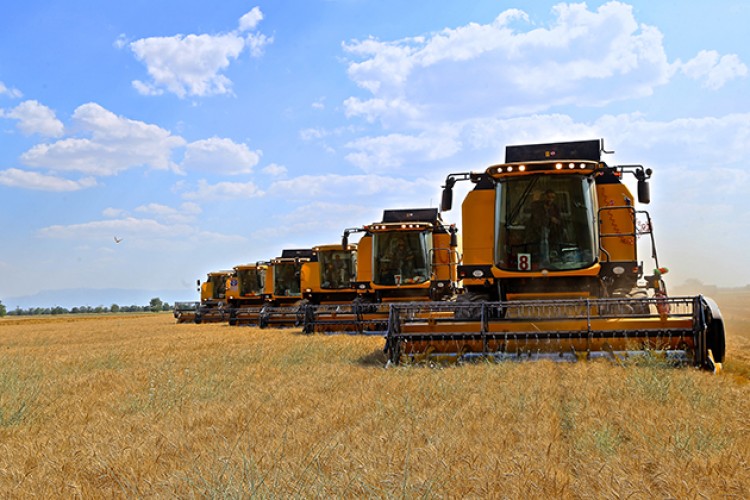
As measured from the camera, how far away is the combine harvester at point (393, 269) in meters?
16.3

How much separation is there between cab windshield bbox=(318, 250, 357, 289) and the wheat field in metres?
14.6

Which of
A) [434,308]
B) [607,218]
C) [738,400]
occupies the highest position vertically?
[607,218]

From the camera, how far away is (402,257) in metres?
17.1

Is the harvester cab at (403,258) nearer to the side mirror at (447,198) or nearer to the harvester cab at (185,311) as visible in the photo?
the side mirror at (447,198)

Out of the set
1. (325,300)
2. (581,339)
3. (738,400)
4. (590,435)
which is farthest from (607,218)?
(325,300)

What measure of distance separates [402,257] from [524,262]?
7806 mm

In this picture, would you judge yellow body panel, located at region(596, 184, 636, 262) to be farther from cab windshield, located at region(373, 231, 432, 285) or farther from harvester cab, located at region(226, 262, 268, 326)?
harvester cab, located at region(226, 262, 268, 326)

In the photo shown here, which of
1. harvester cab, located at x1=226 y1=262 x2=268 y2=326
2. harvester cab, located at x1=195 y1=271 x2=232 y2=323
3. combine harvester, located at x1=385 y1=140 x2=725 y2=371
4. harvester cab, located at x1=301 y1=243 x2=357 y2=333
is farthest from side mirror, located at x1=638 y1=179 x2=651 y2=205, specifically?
harvester cab, located at x1=195 y1=271 x2=232 y2=323

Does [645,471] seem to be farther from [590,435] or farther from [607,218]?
[607,218]

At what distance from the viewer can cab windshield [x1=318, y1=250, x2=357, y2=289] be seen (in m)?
22.7

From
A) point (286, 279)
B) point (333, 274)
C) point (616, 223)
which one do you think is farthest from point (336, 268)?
point (616, 223)

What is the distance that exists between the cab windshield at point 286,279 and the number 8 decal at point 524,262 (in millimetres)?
18733

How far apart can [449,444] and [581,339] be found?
4.55 m

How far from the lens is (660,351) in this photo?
25.0 feet
